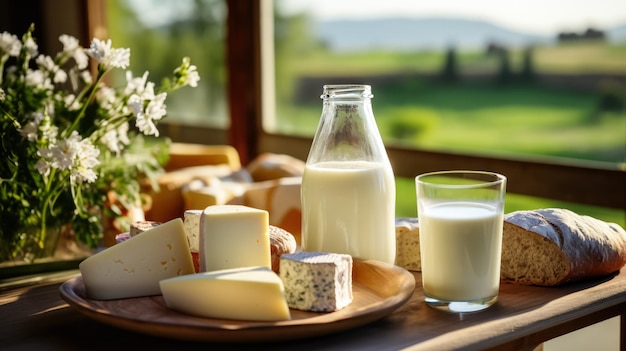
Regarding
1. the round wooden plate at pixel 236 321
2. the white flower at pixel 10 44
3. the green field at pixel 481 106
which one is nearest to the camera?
the round wooden plate at pixel 236 321

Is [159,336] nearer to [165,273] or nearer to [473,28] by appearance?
[165,273]

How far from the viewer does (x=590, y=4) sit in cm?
368

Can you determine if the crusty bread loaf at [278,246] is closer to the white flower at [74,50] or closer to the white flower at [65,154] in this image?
the white flower at [65,154]

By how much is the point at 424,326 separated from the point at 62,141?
63cm

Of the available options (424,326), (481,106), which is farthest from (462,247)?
(481,106)

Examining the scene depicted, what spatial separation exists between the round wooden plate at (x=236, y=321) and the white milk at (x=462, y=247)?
0.16 feet

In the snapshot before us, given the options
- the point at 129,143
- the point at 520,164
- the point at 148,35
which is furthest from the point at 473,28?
the point at 129,143

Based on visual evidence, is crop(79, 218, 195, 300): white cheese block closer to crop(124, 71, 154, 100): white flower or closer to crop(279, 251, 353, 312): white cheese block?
crop(279, 251, 353, 312): white cheese block

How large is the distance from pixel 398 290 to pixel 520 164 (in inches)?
52.8

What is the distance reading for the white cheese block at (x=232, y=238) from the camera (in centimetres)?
97

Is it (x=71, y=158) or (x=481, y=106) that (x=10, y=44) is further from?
(x=481, y=106)

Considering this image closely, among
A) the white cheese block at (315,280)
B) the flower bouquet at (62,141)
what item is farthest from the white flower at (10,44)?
the white cheese block at (315,280)

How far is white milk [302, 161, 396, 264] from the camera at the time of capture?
3.50 ft

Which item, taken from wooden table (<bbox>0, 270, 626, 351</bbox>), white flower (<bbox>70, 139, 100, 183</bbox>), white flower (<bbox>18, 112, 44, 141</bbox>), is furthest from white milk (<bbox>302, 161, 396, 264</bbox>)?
white flower (<bbox>18, 112, 44, 141</bbox>)
